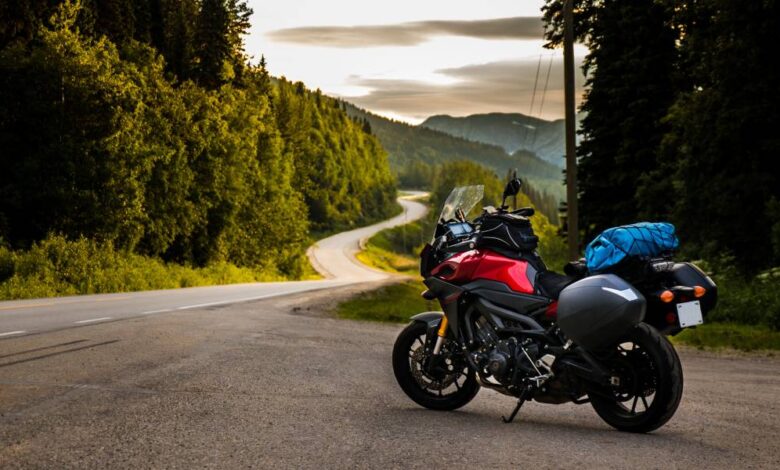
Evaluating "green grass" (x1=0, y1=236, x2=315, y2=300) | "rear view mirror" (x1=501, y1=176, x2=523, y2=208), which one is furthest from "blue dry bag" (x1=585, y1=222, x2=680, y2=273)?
"green grass" (x1=0, y1=236, x2=315, y2=300)

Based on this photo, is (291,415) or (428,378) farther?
(428,378)

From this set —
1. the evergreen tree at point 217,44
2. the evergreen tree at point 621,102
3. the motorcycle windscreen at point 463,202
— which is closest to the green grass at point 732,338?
the motorcycle windscreen at point 463,202

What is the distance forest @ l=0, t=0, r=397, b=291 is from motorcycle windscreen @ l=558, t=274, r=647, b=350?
2398cm

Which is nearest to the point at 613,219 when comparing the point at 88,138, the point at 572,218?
the point at 572,218

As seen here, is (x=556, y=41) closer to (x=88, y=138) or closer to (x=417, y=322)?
(x=88, y=138)

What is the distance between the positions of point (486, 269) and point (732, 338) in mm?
9887

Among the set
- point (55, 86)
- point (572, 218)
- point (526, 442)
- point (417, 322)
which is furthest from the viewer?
point (55, 86)

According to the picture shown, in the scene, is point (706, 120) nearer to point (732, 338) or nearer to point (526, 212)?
point (732, 338)

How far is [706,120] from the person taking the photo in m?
22.9

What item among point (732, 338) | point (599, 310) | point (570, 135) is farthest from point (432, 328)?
point (570, 135)

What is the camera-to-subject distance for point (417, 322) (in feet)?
24.9

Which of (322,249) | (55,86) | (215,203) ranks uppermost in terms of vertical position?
(55,86)

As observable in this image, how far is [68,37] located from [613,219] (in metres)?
22.0

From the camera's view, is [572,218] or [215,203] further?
[215,203]
